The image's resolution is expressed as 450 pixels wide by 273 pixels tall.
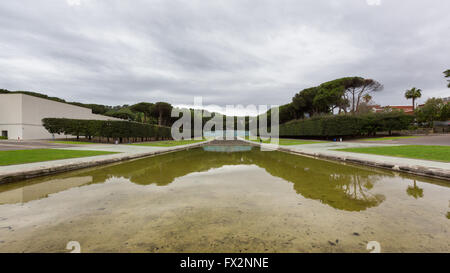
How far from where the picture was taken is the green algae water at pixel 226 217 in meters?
2.19

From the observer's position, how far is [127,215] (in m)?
3.10

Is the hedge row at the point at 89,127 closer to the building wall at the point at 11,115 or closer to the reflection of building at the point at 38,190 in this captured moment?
the building wall at the point at 11,115

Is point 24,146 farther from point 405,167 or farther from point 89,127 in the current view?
point 405,167

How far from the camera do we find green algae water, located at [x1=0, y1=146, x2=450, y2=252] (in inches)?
86.4

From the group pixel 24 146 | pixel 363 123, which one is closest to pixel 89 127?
pixel 24 146

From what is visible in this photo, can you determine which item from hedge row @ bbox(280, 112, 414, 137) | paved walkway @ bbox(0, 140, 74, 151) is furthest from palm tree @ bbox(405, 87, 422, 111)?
paved walkway @ bbox(0, 140, 74, 151)

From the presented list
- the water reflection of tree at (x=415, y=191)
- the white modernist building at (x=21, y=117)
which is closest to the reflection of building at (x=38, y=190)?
the water reflection of tree at (x=415, y=191)

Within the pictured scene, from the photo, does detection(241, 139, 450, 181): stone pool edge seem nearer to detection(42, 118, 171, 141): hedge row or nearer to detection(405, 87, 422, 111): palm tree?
detection(42, 118, 171, 141): hedge row

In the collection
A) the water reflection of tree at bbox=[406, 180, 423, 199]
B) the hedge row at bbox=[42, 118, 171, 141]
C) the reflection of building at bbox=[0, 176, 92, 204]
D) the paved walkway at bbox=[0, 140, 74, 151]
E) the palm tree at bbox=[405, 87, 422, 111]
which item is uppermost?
the palm tree at bbox=[405, 87, 422, 111]

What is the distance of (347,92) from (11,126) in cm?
5927

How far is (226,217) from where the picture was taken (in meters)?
2.99
